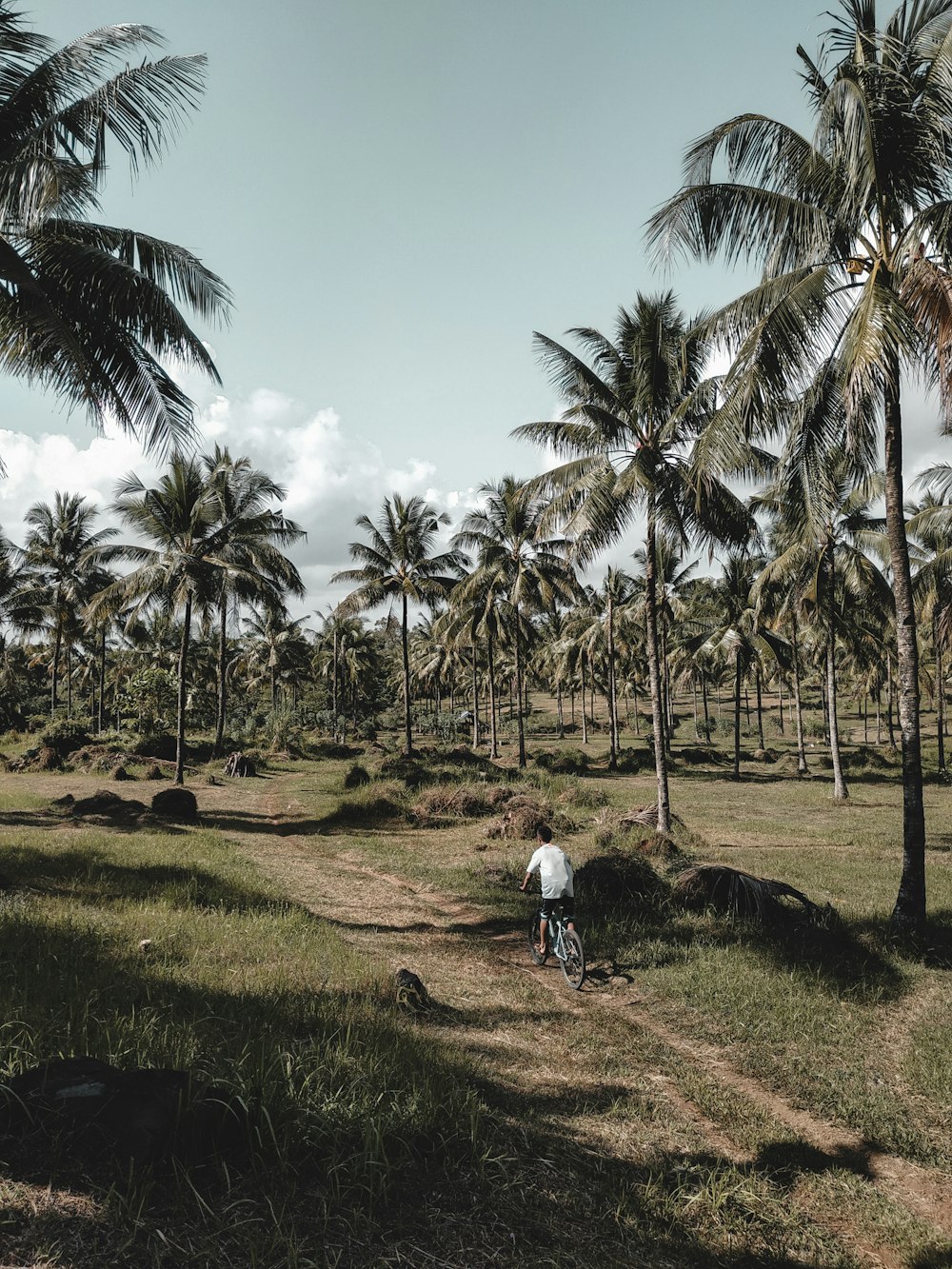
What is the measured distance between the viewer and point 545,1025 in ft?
21.9

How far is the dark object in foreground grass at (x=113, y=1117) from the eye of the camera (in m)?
3.45

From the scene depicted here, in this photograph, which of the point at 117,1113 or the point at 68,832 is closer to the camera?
the point at 117,1113

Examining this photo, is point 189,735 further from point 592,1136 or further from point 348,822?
point 592,1136

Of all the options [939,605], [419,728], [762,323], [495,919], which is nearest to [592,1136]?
[495,919]

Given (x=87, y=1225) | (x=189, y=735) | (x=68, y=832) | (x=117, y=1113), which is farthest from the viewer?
(x=189, y=735)

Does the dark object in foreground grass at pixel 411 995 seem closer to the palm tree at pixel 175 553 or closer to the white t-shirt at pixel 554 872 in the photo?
the white t-shirt at pixel 554 872

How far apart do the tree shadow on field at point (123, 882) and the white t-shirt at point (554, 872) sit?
11.3ft

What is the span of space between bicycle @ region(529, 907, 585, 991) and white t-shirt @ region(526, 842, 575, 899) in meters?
0.24

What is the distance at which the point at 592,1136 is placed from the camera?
15.5 feet

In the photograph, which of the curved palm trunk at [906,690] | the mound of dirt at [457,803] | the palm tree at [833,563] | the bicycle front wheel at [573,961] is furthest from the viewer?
the palm tree at [833,563]

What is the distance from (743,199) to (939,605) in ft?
56.8

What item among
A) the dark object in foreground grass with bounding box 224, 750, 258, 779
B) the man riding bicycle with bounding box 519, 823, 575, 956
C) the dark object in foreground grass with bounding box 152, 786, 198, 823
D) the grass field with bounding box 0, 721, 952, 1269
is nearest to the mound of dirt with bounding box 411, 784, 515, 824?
the dark object in foreground grass with bounding box 152, 786, 198, 823

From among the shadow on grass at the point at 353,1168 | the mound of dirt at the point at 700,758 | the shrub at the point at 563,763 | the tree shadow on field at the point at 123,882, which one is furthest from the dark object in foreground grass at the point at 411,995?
the mound of dirt at the point at 700,758

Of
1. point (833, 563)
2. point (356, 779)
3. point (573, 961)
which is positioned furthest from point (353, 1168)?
point (833, 563)
